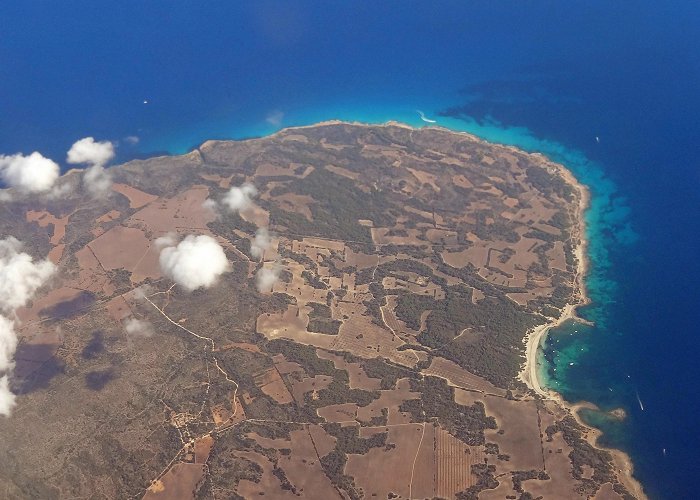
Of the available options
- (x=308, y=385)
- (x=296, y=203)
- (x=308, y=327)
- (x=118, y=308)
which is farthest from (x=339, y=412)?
(x=296, y=203)

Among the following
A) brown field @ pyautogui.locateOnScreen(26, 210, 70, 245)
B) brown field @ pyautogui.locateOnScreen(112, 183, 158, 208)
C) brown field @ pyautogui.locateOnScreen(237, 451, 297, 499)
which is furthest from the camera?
brown field @ pyautogui.locateOnScreen(112, 183, 158, 208)

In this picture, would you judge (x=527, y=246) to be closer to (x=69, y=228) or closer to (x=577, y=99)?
(x=577, y=99)

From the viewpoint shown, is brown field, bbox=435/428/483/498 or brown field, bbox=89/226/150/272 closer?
brown field, bbox=435/428/483/498

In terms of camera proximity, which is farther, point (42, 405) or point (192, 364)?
point (192, 364)

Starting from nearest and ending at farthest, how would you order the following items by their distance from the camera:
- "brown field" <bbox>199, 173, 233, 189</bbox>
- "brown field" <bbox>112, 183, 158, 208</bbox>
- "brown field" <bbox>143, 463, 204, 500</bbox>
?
"brown field" <bbox>143, 463, 204, 500</bbox> < "brown field" <bbox>112, 183, 158, 208</bbox> < "brown field" <bbox>199, 173, 233, 189</bbox>

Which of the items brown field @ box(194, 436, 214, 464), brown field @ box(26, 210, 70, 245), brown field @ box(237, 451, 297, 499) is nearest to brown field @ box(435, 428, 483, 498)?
brown field @ box(237, 451, 297, 499)

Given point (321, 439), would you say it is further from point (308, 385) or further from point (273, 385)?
point (273, 385)

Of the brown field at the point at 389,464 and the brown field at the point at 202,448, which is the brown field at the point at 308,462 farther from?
the brown field at the point at 202,448

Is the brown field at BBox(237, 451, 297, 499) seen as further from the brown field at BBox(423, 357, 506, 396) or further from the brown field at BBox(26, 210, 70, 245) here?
the brown field at BBox(26, 210, 70, 245)

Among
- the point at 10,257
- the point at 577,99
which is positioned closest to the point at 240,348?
the point at 10,257
